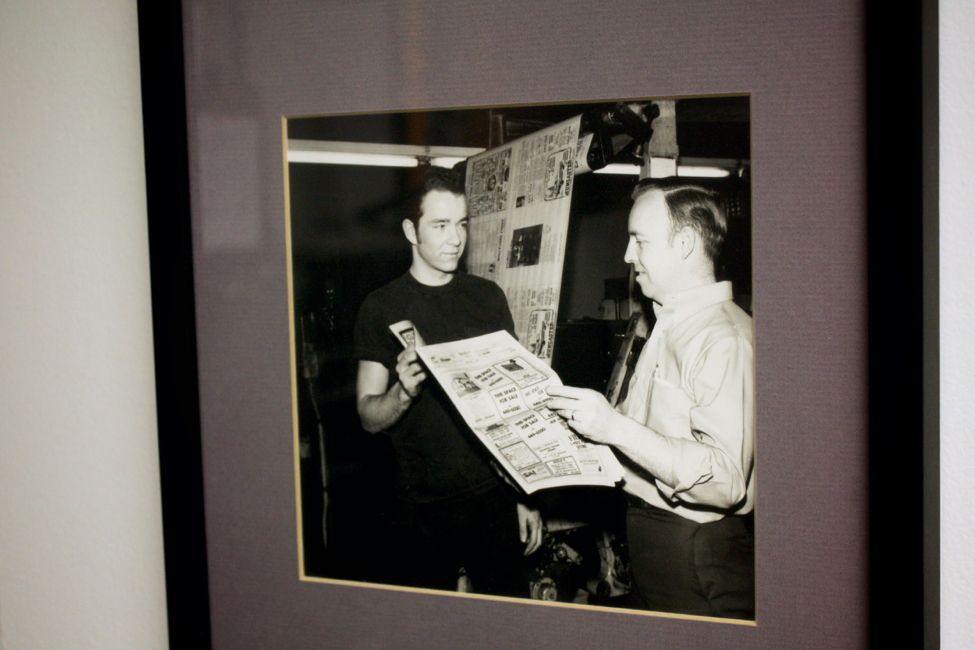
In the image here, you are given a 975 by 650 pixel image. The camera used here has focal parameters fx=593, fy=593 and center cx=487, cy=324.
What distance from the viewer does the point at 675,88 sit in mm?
605

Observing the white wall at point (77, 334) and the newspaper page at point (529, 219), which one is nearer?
the newspaper page at point (529, 219)

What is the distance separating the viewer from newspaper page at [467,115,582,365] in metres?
0.62

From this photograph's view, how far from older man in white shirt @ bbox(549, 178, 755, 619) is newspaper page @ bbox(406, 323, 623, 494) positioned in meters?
0.03

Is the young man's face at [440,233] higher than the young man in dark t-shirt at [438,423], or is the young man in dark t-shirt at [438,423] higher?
the young man's face at [440,233]

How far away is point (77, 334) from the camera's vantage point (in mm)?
761

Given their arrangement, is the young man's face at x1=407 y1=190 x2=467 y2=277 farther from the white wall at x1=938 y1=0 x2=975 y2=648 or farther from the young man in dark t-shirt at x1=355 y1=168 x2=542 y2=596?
the white wall at x1=938 y1=0 x2=975 y2=648

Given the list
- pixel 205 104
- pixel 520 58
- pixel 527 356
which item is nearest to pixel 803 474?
pixel 527 356

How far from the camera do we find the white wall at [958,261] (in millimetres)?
579

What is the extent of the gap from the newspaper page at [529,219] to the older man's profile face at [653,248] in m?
0.07

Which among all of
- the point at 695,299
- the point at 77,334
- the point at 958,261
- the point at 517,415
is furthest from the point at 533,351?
the point at 77,334

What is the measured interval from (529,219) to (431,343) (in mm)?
173

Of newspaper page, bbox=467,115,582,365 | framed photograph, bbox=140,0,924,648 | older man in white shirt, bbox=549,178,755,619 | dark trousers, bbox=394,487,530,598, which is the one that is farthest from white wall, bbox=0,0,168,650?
older man in white shirt, bbox=549,178,755,619

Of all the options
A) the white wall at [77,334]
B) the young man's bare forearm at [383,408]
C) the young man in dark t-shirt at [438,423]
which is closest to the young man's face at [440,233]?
the young man in dark t-shirt at [438,423]

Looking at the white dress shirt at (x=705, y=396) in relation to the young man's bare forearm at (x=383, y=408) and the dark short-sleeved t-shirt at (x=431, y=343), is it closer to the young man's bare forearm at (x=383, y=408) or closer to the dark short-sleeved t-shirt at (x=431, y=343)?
the dark short-sleeved t-shirt at (x=431, y=343)
